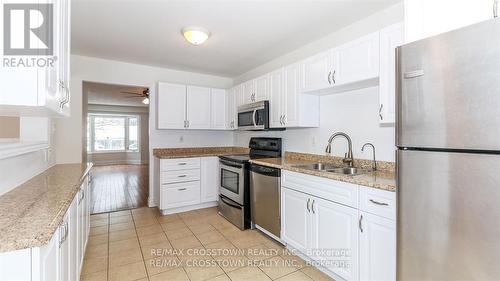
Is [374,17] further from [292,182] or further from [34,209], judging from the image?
[34,209]

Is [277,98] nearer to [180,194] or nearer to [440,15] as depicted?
[440,15]

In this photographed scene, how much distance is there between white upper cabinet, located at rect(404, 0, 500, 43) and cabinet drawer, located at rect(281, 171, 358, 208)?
1.08 meters

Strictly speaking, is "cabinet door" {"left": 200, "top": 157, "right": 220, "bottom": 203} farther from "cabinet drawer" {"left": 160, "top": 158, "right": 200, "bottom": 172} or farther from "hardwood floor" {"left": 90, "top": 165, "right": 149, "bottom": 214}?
"hardwood floor" {"left": 90, "top": 165, "right": 149, "bottom": 214}

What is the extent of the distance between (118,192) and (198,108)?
2.62 m

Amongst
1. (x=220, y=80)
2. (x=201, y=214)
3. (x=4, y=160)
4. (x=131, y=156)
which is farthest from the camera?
(x=131, y=156)

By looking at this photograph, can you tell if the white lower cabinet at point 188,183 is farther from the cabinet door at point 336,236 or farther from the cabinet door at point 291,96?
the cabinet door at point 336,236

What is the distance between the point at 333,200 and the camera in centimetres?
195

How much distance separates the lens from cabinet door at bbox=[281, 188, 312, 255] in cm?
222

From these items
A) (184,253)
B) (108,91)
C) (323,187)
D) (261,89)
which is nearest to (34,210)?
(184,253)

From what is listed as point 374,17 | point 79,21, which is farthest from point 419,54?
point 79,21

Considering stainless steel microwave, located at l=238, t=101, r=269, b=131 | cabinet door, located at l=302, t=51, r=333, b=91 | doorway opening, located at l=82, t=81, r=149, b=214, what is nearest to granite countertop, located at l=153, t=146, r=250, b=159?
stainless steel microwave, located at l=238, t=101, r=269, b=131

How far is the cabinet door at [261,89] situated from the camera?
3303 millimetres

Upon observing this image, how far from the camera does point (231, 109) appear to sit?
4.22 m

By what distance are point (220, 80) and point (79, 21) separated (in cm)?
261
